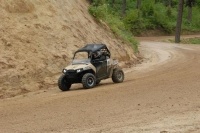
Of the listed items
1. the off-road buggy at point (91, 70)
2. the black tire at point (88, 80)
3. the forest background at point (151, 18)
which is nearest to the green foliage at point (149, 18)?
the forest background at point (151, 18)

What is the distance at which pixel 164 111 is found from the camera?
10562mm

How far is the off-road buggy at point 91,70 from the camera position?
14.8m

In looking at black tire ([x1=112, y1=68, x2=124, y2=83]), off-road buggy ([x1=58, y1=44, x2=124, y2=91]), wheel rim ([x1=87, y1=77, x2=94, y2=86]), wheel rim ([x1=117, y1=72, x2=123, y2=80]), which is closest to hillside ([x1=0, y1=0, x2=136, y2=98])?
off-road buggy ([x1=58, y1=44, x2=124, y2=91])

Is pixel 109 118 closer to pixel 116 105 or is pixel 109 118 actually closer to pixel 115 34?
pixel 116 105

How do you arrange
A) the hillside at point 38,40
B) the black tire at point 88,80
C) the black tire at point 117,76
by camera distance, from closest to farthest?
the black tire at point 88,80
the hillside at point 38,40
the black tire at point 117,76

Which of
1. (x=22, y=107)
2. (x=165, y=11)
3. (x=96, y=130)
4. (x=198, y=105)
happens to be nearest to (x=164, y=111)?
(x=198, y=105)

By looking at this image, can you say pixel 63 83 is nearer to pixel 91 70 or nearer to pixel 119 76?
pixel 91 70

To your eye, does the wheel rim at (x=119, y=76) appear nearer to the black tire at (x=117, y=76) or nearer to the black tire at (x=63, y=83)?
the black tire at (x=117, y=76)

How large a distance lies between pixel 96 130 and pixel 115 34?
49.3ft

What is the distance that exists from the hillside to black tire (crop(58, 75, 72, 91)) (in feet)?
3.58

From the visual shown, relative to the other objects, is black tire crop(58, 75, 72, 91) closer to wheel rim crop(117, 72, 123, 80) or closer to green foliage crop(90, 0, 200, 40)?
wheel rim crop(117, 72, 123, 80)

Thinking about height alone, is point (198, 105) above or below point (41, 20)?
below

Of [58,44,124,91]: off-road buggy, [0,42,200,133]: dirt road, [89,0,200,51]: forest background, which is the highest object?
[89,0,200,51]: forest background

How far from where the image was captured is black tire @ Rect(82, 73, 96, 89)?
1462 cm
